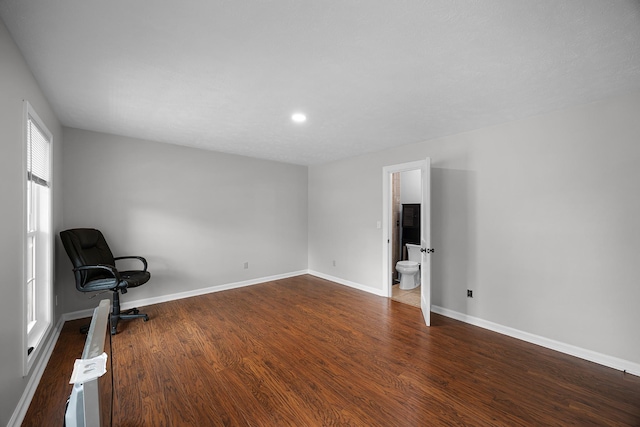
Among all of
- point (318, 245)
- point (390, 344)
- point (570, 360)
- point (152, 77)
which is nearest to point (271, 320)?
point (390, 344)

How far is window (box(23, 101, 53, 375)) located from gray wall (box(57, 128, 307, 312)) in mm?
624

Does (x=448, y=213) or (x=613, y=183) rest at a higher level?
(x=613, y=183)

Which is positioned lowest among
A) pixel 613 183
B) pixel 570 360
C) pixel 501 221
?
pixel 570 360

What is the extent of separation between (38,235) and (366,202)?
406 cm

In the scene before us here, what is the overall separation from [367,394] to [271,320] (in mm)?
1668

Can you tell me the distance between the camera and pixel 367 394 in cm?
199

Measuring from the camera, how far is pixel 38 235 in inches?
100

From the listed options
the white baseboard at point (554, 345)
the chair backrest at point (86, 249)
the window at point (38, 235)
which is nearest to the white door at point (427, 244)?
the white baseboard at point (554, 345)

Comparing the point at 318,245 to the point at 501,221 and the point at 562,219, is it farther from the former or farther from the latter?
the point at 562,219

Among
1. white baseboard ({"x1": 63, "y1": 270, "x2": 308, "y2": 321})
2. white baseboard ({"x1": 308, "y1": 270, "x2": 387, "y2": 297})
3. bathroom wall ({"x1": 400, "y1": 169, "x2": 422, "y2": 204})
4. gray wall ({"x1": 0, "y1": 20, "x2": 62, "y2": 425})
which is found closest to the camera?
gray wall ({"x1": 0, "y1": 20, "x2": 62, "y2": 425})

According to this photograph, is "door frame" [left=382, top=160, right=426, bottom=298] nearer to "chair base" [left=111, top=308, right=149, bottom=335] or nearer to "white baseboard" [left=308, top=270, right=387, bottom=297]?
"white baseboard" [left=308, top=270, right=387, bottom=297]

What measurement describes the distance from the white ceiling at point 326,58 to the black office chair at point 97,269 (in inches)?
54.2

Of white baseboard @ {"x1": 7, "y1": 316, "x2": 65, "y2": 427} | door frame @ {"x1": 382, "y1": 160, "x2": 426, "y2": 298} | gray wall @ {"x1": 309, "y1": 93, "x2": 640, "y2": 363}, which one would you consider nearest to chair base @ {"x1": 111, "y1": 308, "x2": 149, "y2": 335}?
white baseboard @ {"x1": 7, "y1": 316, "x2": 65, "y2": 427}

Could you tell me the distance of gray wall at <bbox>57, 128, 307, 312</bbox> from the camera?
344cm
